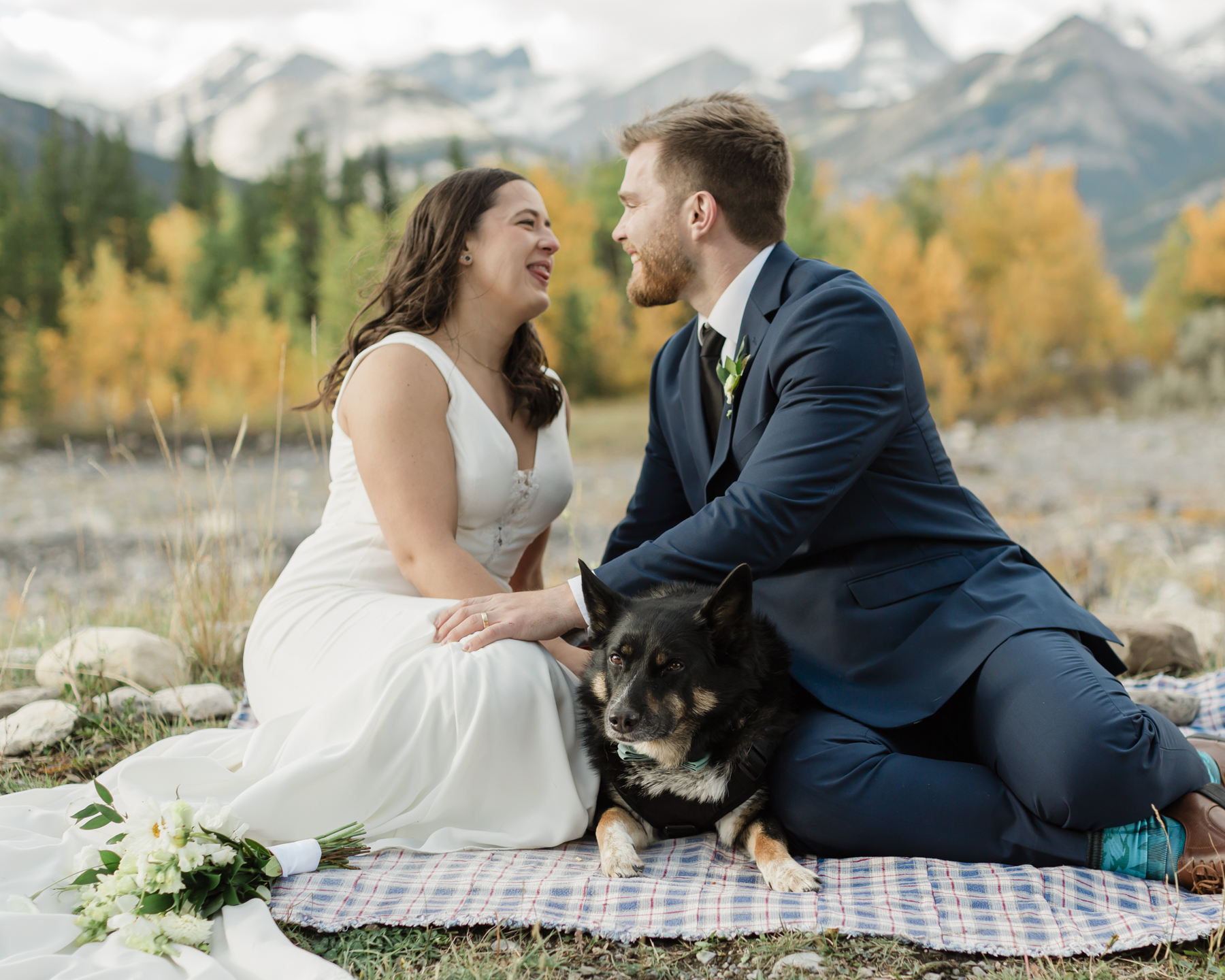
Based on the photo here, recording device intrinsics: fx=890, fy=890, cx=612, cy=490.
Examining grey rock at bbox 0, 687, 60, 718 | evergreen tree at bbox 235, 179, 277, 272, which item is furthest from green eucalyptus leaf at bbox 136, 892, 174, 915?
evergreen tree at bbox 235, 179, 277, 272

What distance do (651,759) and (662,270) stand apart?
5.64ft

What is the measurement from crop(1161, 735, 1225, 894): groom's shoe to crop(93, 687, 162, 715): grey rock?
3.79 m

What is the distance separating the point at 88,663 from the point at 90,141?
24.1 m

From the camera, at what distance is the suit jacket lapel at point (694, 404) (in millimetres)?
3221

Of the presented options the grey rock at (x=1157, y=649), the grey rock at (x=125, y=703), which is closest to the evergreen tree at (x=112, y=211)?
the grey rock at (x=125, y=703)

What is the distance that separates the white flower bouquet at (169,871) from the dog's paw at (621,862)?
2.65 ft

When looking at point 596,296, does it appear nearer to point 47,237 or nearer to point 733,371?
point 47,237

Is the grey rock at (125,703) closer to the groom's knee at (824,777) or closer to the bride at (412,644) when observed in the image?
the bride at (412,644)

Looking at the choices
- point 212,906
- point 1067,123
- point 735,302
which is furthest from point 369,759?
point 1067,123

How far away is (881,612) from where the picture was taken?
2.73 meters

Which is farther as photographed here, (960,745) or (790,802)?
(960,745)

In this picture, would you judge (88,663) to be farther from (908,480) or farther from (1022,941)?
(1022,941)

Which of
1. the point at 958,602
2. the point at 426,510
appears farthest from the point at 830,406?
the point at 426,510

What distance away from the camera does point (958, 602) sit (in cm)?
272
